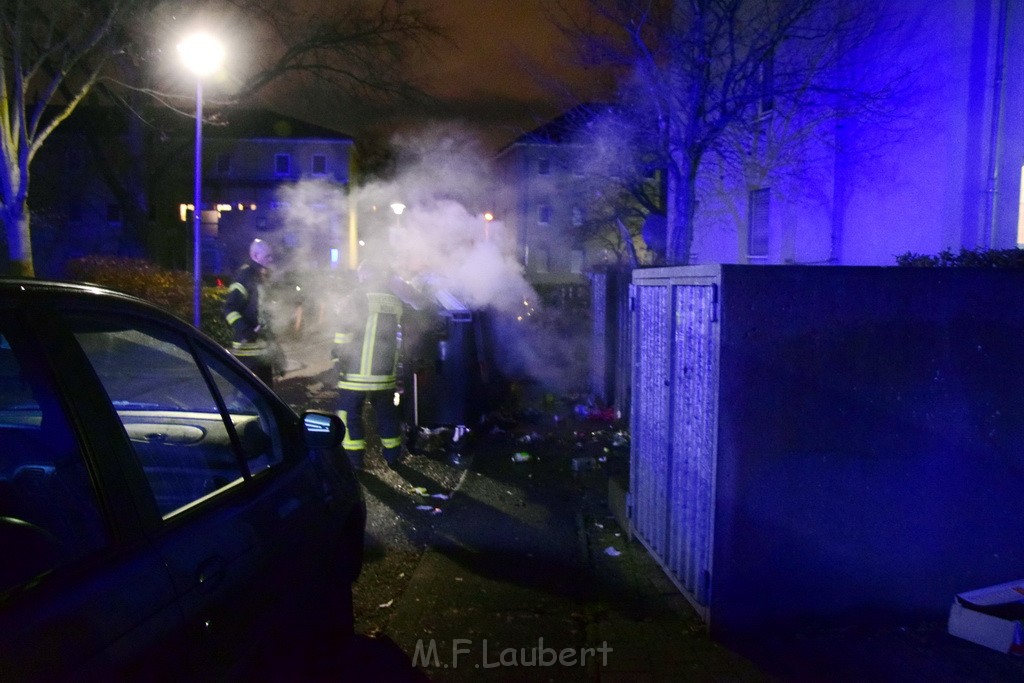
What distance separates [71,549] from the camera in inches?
72.9

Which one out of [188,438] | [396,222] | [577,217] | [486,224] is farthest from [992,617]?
[577,217]

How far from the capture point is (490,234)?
1241 centimetres

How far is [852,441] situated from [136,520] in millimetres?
3378

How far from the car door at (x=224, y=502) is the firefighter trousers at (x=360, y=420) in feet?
10.4

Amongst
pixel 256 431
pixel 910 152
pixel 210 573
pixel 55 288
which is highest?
pixel 910 152

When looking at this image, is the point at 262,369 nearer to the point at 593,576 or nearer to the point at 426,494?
the point at 426,494

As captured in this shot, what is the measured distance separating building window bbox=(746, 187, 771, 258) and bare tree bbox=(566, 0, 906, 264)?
6.99 feet

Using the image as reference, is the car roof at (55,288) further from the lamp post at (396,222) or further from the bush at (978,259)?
the lamp post at (396,222)

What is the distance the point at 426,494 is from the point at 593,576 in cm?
210

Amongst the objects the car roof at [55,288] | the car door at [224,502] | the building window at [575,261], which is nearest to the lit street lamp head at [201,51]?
the car door at [224,502]

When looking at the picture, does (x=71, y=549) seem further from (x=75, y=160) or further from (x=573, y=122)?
(x=75, y=160)

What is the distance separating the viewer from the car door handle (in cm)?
219

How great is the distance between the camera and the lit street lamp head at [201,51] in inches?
440

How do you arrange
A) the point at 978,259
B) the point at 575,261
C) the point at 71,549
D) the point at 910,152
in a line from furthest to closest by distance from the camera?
the point at 575,261, the point at 910,152, the point at 978,259, the point at 71,549
